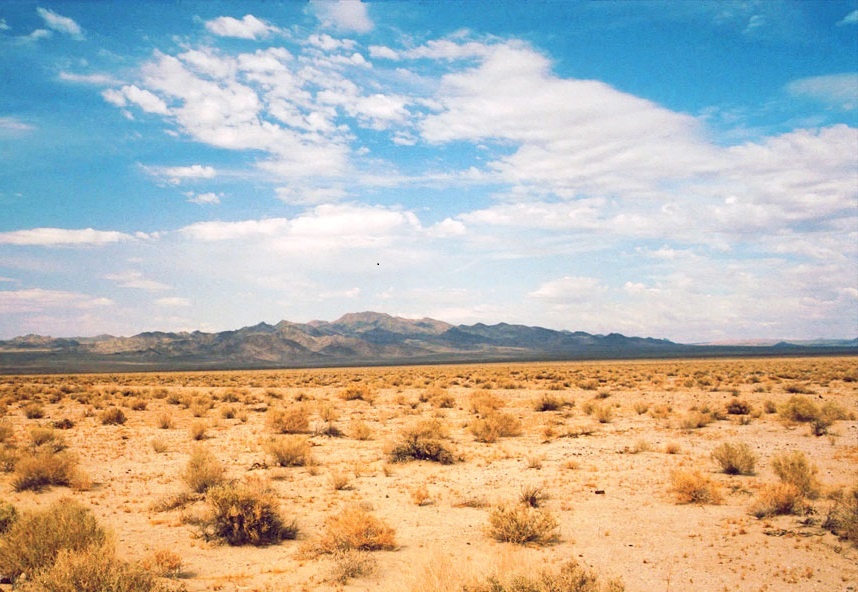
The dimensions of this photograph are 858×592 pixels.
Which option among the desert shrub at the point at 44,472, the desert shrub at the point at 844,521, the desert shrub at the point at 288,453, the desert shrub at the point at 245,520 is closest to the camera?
the desert shrub at the point at 844,521

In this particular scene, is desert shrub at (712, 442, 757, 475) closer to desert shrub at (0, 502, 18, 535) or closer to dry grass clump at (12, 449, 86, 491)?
desert shrub at (0, 502, 18, 535)

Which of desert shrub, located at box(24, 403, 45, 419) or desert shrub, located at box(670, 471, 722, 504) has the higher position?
desert shrub, located at box(670, 471, 722, 504)

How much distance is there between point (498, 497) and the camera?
12.5m

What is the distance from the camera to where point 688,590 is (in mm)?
7711

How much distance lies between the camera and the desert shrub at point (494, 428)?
777 inches

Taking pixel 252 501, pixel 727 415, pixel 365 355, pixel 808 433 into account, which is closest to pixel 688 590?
pixel 252 501

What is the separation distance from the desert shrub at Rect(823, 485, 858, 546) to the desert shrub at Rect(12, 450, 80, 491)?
650 inches

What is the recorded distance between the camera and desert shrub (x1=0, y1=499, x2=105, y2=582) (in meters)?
7.79

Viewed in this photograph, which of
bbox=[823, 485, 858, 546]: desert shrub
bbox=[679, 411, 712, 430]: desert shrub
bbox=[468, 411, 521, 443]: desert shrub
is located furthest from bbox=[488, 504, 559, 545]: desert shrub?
bbox=[679, 411, 712, 430]: desert shrub

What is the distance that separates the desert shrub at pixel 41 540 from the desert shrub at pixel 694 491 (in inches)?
436

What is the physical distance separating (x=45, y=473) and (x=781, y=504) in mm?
16478

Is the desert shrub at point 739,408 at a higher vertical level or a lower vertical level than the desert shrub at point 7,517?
lower

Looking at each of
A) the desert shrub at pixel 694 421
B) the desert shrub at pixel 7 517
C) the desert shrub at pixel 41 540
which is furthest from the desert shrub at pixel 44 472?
the desert shrub at pixel 694 421

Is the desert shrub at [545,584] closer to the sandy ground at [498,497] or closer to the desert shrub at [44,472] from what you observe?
the sandy ground at [498,497]
